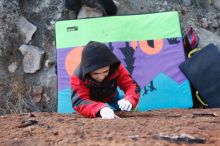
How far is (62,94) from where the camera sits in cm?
389

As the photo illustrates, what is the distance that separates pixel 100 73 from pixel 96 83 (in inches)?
7.2

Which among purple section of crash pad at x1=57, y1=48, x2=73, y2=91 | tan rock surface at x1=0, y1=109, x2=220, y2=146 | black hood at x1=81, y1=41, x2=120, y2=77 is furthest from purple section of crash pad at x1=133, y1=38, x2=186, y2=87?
tan rock surface at x1=0, y1=109, x2=220, y2=146

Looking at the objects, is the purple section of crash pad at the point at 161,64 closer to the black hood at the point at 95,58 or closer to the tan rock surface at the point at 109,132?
the black hood at the point at 95,58

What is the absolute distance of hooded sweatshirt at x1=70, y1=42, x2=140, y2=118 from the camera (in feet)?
8.46

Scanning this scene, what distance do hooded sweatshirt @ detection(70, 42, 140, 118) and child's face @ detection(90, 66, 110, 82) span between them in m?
0.03

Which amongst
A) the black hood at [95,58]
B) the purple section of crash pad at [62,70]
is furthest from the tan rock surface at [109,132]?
the purple section of crash pad at [62,70]

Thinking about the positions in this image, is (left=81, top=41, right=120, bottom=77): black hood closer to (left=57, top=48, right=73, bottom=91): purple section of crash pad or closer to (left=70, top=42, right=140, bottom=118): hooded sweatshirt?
(left=70, top=42, right=140, bottom=118): hooded sweatshirt

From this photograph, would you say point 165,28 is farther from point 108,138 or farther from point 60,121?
point 108,138

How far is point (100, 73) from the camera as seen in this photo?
2654 millimetres

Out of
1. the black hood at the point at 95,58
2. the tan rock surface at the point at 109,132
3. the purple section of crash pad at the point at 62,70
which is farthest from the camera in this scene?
the purple section of crash pad at the point at 62,70

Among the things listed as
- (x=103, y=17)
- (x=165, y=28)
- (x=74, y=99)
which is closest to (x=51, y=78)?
(x=103, y=17)

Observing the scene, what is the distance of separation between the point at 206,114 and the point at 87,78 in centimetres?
83

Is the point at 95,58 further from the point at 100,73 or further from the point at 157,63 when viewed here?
the point at 157,63

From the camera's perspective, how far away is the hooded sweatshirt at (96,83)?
2578 millimetres
